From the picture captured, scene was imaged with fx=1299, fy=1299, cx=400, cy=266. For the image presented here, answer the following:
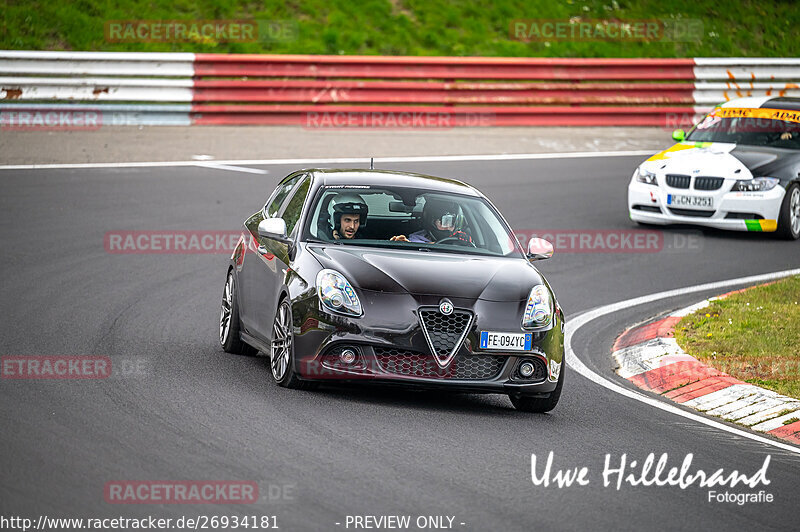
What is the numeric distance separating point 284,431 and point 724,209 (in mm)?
9996

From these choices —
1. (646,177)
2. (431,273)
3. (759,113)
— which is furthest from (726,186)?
(431,273)

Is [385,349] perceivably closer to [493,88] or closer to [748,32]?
[493,88]

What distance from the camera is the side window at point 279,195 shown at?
32.6ft

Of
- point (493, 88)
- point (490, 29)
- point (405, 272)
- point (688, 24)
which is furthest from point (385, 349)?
point (688, 24)

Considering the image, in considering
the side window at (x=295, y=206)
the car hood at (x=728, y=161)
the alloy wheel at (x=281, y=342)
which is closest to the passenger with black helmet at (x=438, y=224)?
the side window at (x=295, y=206)

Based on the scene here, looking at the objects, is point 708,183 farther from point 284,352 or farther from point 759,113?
point 284,352

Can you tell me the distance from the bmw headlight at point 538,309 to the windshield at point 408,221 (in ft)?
2.15

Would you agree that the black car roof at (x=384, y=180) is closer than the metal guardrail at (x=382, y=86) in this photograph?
Yes

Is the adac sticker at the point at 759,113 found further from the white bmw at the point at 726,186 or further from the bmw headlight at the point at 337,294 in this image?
the bmw headlight at the point at 337,294

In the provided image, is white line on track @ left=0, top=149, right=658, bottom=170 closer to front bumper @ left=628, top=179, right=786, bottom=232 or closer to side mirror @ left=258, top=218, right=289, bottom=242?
front bumper @ left=628, top=179, right=786, bottom=232

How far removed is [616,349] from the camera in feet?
35.1

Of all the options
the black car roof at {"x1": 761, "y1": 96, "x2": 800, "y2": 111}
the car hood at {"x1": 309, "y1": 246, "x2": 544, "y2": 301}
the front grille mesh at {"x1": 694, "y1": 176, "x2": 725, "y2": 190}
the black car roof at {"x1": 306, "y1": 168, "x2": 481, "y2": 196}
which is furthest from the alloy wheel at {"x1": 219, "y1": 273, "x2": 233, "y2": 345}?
the black car roof at {"x1": 761, "y1": 96, "x2": 800, "y2": 111}

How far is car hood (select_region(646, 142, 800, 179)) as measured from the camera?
16.0 metres

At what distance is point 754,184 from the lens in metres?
15.9
